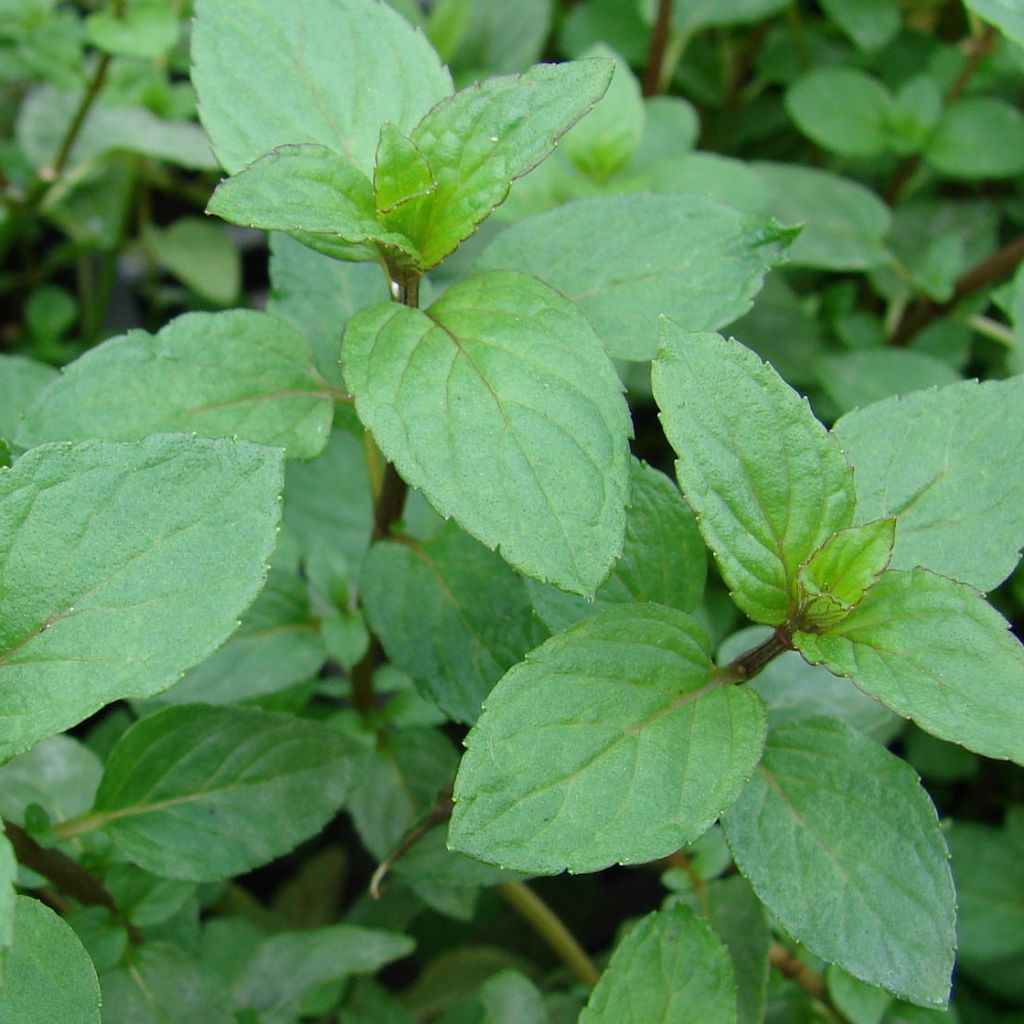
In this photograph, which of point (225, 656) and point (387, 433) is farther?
point (225, 656)

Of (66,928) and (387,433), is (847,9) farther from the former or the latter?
(66,928)

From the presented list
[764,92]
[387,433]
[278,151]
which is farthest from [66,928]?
[764,92]

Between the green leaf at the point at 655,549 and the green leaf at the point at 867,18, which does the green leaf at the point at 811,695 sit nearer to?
the green leaf at the point at 655,549

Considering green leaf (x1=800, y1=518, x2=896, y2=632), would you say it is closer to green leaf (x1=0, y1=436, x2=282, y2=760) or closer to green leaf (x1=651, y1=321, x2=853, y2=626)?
green leaf (x1=651, y1=321, x2=853, y2=626)

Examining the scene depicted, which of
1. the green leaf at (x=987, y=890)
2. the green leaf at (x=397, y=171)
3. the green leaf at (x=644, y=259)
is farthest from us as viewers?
the green leaf at (x=987, y=890)

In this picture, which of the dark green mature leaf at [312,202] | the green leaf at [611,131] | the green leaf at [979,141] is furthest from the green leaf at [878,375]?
the dark green mature leaf at [312,202]

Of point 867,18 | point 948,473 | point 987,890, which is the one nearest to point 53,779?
point 948,473
